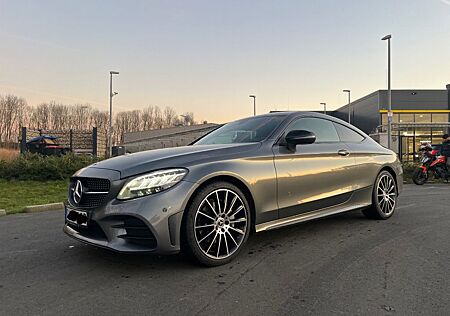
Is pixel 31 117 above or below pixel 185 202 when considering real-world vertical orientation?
above

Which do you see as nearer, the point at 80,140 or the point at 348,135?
the point at 348,135

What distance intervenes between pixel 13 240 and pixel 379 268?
4.16 metres

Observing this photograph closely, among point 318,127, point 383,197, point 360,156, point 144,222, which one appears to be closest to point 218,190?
point 144,222

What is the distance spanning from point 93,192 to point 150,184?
550 mm

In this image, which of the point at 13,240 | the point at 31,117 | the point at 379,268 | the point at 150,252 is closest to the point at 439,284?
the point at 379,268

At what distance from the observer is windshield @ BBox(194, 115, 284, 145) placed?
13.7 feet

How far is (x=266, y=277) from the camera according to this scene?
3.15 m

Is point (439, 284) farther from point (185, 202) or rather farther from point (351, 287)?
point (185, 202)

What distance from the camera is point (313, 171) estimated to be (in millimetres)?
4238

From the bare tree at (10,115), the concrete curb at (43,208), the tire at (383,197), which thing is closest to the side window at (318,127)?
the tire at (383,197)

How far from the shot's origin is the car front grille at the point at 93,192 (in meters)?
3.23

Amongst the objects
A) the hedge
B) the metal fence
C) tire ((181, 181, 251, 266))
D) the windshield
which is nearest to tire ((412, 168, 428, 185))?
the windshield

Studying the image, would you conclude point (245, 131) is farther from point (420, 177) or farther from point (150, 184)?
point (420, 177)

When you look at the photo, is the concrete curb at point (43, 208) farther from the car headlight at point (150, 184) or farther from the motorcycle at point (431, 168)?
the motorcycle at point (431, 168)
